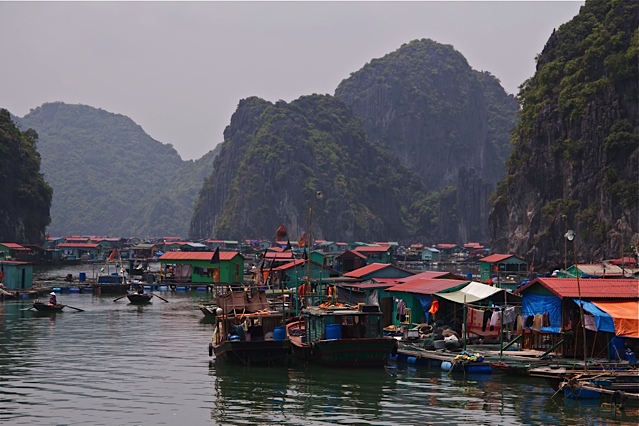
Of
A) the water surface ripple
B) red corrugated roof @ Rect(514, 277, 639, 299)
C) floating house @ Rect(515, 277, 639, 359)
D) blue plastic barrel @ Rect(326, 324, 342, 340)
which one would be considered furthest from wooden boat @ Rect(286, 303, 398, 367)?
red corrugated roof @ Rect(514, 277, 639, 299)

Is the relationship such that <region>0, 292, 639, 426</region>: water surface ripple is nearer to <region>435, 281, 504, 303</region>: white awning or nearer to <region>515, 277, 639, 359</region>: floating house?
<region>515, 277, 639, 359</region>: floating house

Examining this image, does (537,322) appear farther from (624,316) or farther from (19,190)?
(19,190)

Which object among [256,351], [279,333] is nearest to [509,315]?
[279,333]

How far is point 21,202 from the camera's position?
470 feet

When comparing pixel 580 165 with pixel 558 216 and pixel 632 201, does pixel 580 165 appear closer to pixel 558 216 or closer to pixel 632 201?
pixel 558 216

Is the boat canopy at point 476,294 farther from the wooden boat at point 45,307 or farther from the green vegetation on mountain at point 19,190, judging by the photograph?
the green vegetation on mountain at point 19,190

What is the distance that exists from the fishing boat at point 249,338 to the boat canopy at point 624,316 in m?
12.5

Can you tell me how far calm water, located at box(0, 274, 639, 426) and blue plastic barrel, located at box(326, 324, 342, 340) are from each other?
133cm

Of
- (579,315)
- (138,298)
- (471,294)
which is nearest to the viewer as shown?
(579,315)

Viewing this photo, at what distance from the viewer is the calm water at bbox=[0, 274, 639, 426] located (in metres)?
25.4

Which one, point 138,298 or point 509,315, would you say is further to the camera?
point 138,298

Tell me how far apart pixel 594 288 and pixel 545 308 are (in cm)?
198

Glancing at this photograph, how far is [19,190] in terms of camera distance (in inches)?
5581

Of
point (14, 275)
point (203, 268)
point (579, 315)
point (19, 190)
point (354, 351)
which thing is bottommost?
point (354, 351)
